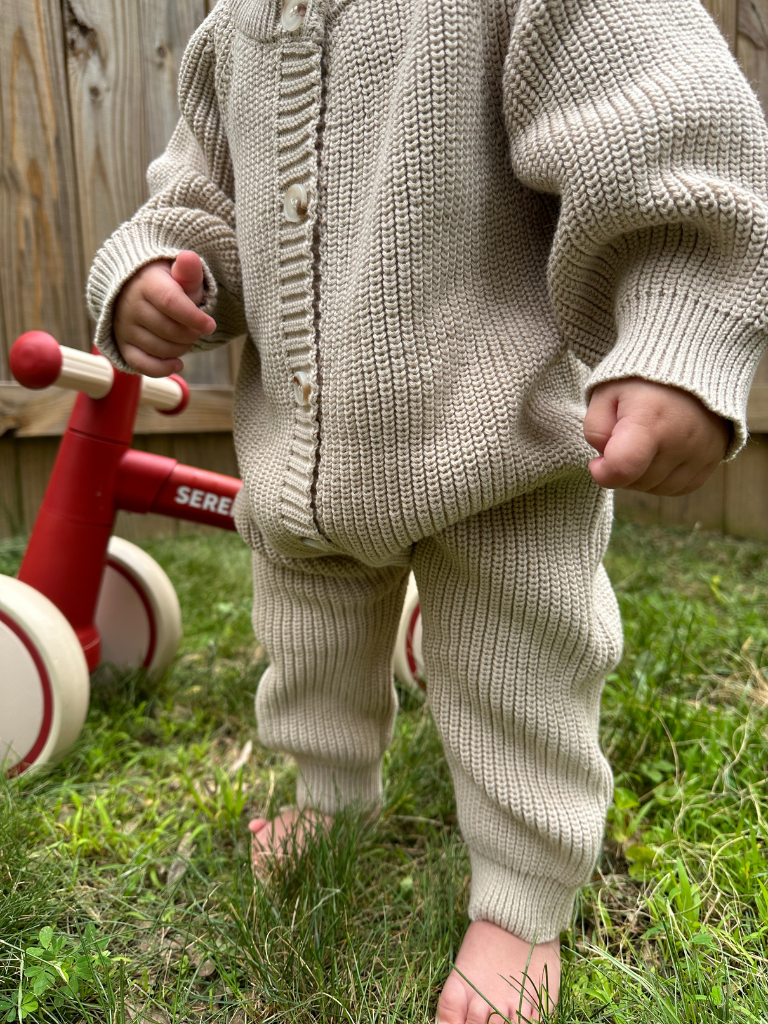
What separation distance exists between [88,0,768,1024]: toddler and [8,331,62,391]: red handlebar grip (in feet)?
0.84

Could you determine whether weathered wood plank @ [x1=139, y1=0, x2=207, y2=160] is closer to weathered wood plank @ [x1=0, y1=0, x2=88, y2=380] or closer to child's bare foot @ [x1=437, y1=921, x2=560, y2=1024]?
weathered wood plank @ [x1=0, y1=0, x2=88, y2=380]

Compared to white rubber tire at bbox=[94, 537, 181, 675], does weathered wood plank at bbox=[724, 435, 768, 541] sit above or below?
below

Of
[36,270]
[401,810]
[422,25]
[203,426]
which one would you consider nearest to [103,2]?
[36,270]

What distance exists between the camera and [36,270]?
1.97 metres

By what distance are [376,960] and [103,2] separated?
2.26 m

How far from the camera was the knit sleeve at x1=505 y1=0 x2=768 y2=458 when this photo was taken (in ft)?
1.67

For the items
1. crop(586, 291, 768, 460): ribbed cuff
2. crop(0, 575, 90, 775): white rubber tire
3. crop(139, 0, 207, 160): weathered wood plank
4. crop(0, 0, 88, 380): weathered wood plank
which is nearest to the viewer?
crop(586, 291, 768, 460): ribbed cuff

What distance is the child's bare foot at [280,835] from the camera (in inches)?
31.0

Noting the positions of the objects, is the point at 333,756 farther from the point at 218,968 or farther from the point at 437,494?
the point at 437,494

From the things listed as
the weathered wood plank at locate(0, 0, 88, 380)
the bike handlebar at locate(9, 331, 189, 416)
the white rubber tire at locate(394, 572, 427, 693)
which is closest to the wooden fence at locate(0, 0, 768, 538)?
the weathered wood plank at locate(0, 0, 88, 380)

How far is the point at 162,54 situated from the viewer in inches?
83.6

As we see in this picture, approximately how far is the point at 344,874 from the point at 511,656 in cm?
Result: 28

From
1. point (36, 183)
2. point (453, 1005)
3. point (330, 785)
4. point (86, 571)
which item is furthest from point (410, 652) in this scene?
point (36, 183)

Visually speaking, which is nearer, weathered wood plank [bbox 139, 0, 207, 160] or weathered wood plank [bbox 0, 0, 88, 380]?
weathered wood plank [bbox 0, 0, 88, 380]
